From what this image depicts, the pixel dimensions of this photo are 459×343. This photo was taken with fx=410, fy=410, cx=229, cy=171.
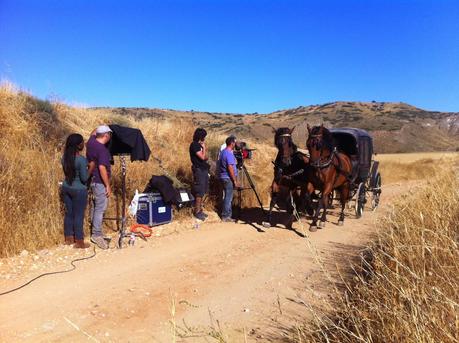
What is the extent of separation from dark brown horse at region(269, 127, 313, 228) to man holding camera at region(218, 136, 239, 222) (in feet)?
3.64

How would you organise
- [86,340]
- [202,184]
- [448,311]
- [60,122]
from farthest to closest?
[60,122] < [202,184] < [86,340] < [448,311]

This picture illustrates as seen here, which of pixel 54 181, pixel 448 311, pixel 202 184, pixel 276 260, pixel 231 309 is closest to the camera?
pixel 448 311

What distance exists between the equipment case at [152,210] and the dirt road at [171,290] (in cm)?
82

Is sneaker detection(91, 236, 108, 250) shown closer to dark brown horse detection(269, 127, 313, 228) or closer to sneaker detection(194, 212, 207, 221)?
sneaker detection(194, 212, 207, 221)

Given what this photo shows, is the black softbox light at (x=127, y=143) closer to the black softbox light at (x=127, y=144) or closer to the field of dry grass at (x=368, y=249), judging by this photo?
the black softbox light at (x=127, y=144)

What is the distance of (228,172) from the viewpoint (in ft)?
34.3

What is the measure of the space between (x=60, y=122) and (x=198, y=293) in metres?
10.1

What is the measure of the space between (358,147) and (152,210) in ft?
20.1

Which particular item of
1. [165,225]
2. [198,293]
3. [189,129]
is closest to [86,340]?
[198,293]

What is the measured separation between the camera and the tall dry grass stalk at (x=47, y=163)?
7.38 meters

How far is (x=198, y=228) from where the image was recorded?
9.84 m

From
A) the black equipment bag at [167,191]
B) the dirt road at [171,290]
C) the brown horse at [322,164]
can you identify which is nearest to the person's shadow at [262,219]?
the brown horse at [322,164]

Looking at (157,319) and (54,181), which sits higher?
(54,181)

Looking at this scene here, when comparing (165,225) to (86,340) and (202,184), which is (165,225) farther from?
(86,340)
